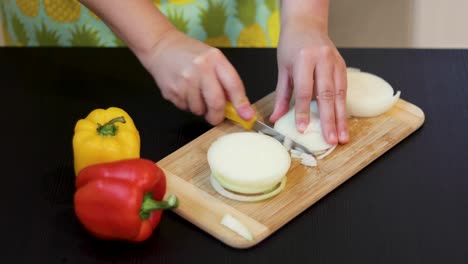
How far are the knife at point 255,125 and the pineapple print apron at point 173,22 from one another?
1.21 feet

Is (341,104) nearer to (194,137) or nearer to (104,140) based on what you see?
(194,137)

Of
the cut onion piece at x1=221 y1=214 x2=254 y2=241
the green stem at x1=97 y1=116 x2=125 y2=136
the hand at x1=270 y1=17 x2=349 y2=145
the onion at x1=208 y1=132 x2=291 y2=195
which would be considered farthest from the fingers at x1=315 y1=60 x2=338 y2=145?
the green stem at x1=97 y1=116 x2=125 y2=136

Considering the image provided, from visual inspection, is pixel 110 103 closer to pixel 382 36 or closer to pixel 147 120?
pixel 147 120

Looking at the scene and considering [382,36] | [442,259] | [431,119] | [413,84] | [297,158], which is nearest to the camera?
[442,259]

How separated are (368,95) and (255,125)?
8.8 inches

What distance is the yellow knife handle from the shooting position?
4.64 feet

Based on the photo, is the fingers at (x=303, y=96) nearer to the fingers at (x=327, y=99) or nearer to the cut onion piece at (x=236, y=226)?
the fingers at (x=327, y=99)

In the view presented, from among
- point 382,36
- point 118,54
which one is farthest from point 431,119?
point 382,36

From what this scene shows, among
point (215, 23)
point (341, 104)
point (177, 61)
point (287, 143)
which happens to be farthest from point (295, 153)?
point (215, 23)

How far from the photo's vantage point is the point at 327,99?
140 cm

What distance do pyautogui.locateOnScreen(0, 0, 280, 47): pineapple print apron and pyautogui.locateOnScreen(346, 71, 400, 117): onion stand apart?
32 centimetres

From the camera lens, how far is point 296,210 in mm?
1262

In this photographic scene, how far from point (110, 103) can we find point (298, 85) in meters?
0.39

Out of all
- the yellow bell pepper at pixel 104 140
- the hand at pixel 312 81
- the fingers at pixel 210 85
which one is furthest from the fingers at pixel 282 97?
the yellow bell pepper at pixel 104 140
